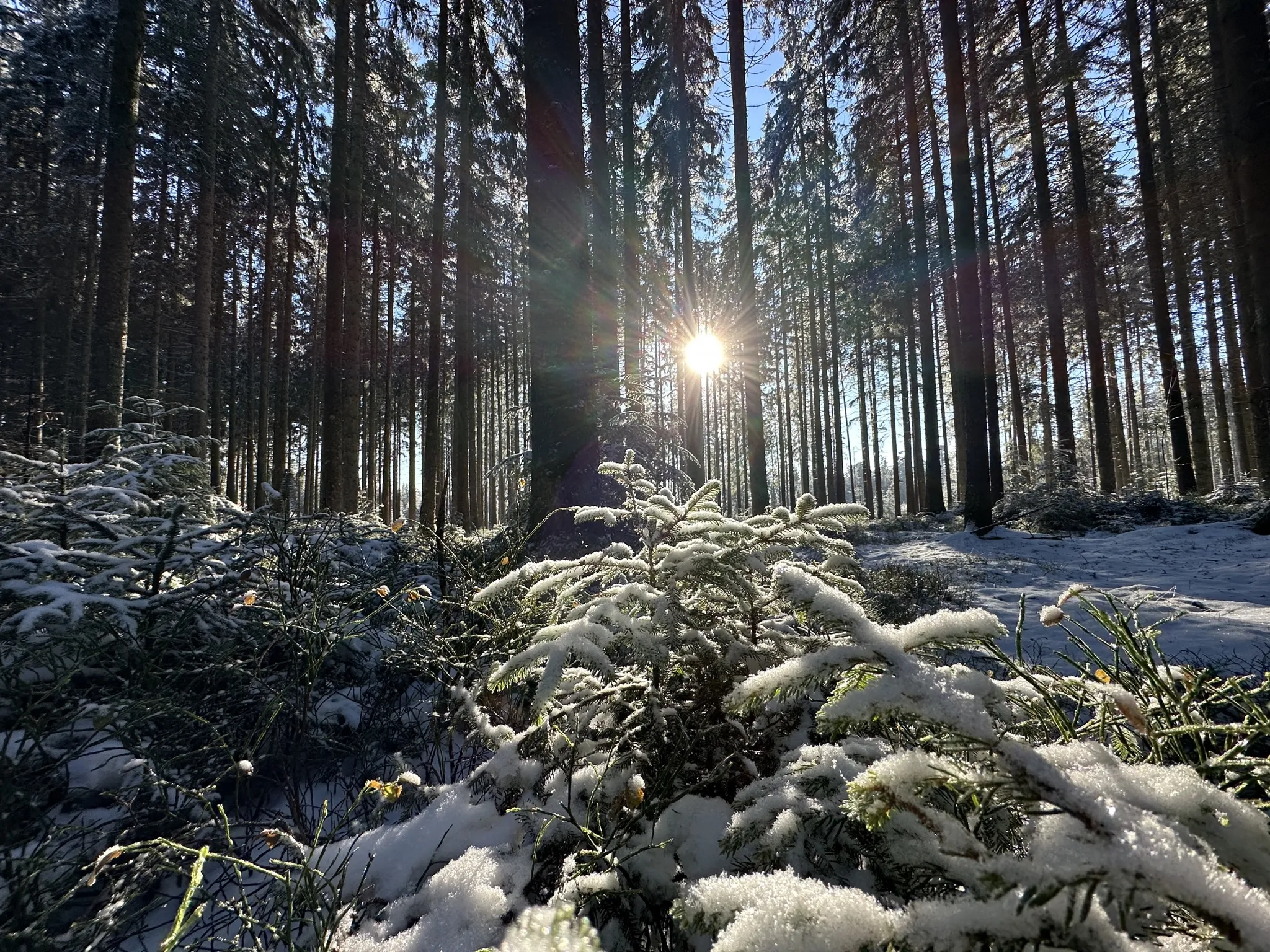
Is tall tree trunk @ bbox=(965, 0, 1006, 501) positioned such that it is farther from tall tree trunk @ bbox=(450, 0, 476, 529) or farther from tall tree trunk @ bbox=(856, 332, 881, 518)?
tall tree trunk @ bbox=(450, 0, 476, 529)

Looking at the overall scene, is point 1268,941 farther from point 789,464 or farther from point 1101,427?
point 789,464

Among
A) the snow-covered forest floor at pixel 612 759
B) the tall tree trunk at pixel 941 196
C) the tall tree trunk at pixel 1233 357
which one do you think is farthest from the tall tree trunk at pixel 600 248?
the tall tree trunk at pixel 1233 357

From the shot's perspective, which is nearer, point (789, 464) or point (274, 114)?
point (274, 114)

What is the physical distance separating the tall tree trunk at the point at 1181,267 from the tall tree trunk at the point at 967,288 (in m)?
6.36

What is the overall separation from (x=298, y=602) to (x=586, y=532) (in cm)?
293

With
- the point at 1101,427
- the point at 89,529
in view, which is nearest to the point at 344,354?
the point at 89,529

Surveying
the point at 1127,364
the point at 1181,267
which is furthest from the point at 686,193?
the point at 1127,364

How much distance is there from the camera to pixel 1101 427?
452 inches

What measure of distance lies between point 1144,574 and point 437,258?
12.3m

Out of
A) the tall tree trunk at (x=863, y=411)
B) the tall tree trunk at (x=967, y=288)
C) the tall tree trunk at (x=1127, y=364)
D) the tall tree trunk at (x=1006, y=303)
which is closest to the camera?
the tall tree trunk at (x=967, y=288)

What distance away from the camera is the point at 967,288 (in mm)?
8141

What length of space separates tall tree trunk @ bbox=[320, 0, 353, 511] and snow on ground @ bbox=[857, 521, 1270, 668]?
313 inches

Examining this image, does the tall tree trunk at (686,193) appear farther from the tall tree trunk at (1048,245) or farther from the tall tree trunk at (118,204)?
the tall tree trunk at (118,204)

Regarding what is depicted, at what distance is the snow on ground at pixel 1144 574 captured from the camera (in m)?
2.82
